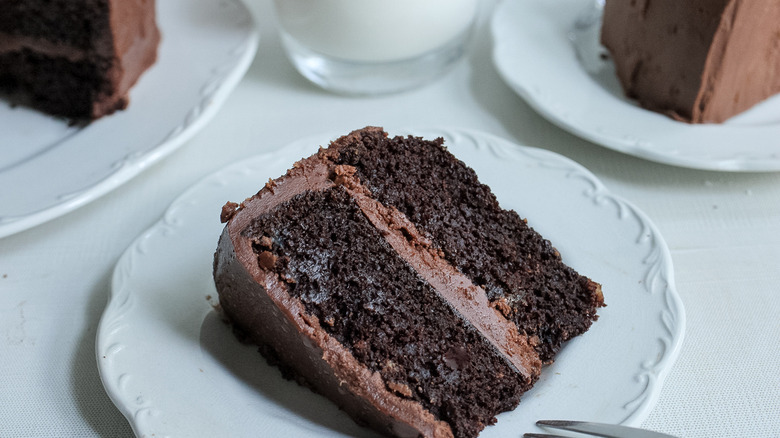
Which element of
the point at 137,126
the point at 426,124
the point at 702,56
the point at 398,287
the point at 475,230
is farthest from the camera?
the point at 426,124

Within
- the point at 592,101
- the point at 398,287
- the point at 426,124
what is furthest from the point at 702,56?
the point at 398,287

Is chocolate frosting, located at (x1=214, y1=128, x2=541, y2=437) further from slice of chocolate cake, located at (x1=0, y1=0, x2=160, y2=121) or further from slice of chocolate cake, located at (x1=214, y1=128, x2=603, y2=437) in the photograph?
slice of chocolate cake, located at (x1=0, y1=0, x2=160, y2=121)

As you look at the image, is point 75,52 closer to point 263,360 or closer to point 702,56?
point 263,360

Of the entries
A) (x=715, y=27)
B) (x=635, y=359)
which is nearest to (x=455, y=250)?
(x=635, y=359)

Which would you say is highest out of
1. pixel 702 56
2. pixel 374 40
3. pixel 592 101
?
pixel 702 56

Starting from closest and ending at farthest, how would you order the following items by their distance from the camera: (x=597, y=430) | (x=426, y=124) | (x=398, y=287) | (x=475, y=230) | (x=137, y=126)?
(x=597, y=430) → (x=398, y=287) → (x=475, y=230) → (x=137, y=126) → (x=426, y=124)

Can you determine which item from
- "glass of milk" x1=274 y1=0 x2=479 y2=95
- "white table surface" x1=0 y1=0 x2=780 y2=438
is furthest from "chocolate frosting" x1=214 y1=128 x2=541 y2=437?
"glass of milk" x1=274 y1=0 x2=479 y2=95
